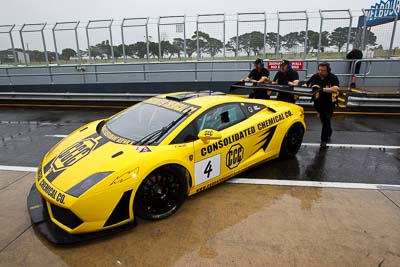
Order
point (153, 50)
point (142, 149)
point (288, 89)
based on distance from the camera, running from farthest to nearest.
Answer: point (153, 50) < point (288, 89) < point (142, 149)

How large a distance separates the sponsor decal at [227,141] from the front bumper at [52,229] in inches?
46.4

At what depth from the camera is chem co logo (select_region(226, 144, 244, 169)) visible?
3803mm

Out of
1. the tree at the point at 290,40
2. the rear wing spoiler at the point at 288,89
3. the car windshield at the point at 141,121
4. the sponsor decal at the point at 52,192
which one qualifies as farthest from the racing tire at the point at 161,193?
the tree at the point at 290,40

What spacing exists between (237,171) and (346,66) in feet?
32.9

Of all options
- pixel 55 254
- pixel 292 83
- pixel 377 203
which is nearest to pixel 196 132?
pixel 55 254

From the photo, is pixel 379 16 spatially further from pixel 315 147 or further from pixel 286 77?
pixel 315 147

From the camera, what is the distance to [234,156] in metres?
3.88

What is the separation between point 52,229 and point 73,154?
82 centimetres

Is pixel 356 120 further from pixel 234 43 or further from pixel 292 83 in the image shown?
pixel 234 43

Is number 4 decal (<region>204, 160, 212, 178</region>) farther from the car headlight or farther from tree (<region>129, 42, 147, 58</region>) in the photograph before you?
tree (<region>129, 42, 147, 58</region>)

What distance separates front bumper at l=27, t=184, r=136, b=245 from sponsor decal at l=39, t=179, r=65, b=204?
1.22 ft

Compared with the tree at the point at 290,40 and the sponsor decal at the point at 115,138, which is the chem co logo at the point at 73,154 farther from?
the tree at the point at 290,40

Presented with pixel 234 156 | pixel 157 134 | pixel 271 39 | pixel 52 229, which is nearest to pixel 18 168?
pixel 52 229

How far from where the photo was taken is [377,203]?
3.60m
